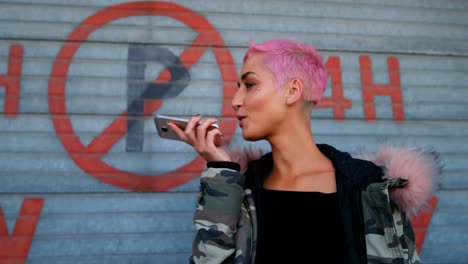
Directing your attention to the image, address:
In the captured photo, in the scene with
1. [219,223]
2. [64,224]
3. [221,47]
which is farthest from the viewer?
[221,47]

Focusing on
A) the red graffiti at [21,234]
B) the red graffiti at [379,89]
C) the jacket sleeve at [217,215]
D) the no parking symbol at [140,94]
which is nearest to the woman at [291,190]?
the jacket sleeve at [217,215]

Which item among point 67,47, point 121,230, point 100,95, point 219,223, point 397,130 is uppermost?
point 67,47

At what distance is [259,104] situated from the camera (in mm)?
1673

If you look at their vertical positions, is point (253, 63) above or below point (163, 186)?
above

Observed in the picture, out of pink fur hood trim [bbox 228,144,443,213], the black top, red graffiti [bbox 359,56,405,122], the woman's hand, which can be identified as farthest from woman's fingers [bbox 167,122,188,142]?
red graffiti [bbox 359,56,405,122]

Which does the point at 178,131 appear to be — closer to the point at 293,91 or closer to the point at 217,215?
the point at 217,215

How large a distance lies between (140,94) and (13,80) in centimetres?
84

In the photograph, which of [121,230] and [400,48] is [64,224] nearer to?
[121,230]

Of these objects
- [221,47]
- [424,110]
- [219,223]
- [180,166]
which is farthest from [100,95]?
[424,110]

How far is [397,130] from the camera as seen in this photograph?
321 centimetres

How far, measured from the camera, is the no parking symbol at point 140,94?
282 cm

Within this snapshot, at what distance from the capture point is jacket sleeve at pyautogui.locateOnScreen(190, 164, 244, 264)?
1.50 meters

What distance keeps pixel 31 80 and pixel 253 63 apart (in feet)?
5.93

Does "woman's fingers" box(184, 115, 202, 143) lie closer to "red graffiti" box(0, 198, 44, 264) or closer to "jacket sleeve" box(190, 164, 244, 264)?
"jacket sleeve" box(190, 164, 244, 264)
